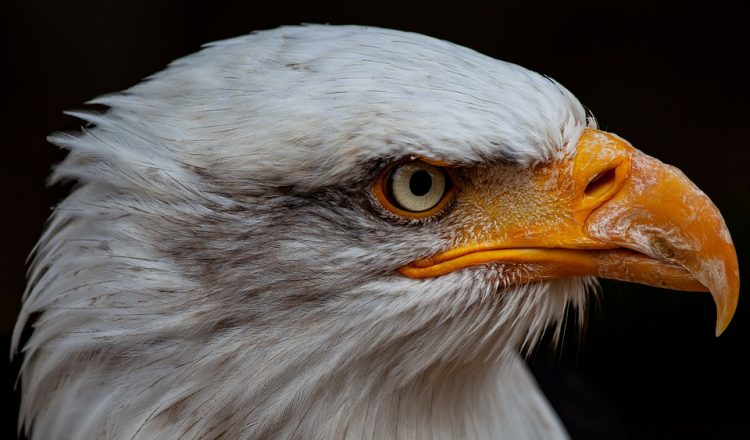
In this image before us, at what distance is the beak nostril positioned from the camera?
2.00 meters

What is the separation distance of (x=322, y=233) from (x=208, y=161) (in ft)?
0.97

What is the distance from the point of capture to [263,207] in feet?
6.47

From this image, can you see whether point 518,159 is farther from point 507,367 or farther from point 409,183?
point 507,367

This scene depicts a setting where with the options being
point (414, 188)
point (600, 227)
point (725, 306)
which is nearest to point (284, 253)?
point (414, 188)

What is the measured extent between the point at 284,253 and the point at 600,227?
688 millimetres

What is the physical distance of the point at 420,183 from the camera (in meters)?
1.95

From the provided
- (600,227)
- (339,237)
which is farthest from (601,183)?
(339,237)

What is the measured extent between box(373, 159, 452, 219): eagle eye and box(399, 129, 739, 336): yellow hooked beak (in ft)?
0.22

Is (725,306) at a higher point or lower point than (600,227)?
lower

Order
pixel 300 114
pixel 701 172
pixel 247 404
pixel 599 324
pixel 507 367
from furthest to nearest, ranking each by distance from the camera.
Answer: pixel 701 172, pixel 599 324, pixel 507 367, pixel 247 404, pixel 300 114

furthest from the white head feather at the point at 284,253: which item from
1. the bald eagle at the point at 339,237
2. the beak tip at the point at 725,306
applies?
the beak tip at the point at 725,306

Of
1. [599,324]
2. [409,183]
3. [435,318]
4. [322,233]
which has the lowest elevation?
[599,324]

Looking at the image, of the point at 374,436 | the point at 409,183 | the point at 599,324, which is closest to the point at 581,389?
the point at 599,324

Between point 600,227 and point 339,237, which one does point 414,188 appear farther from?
point 600,227
